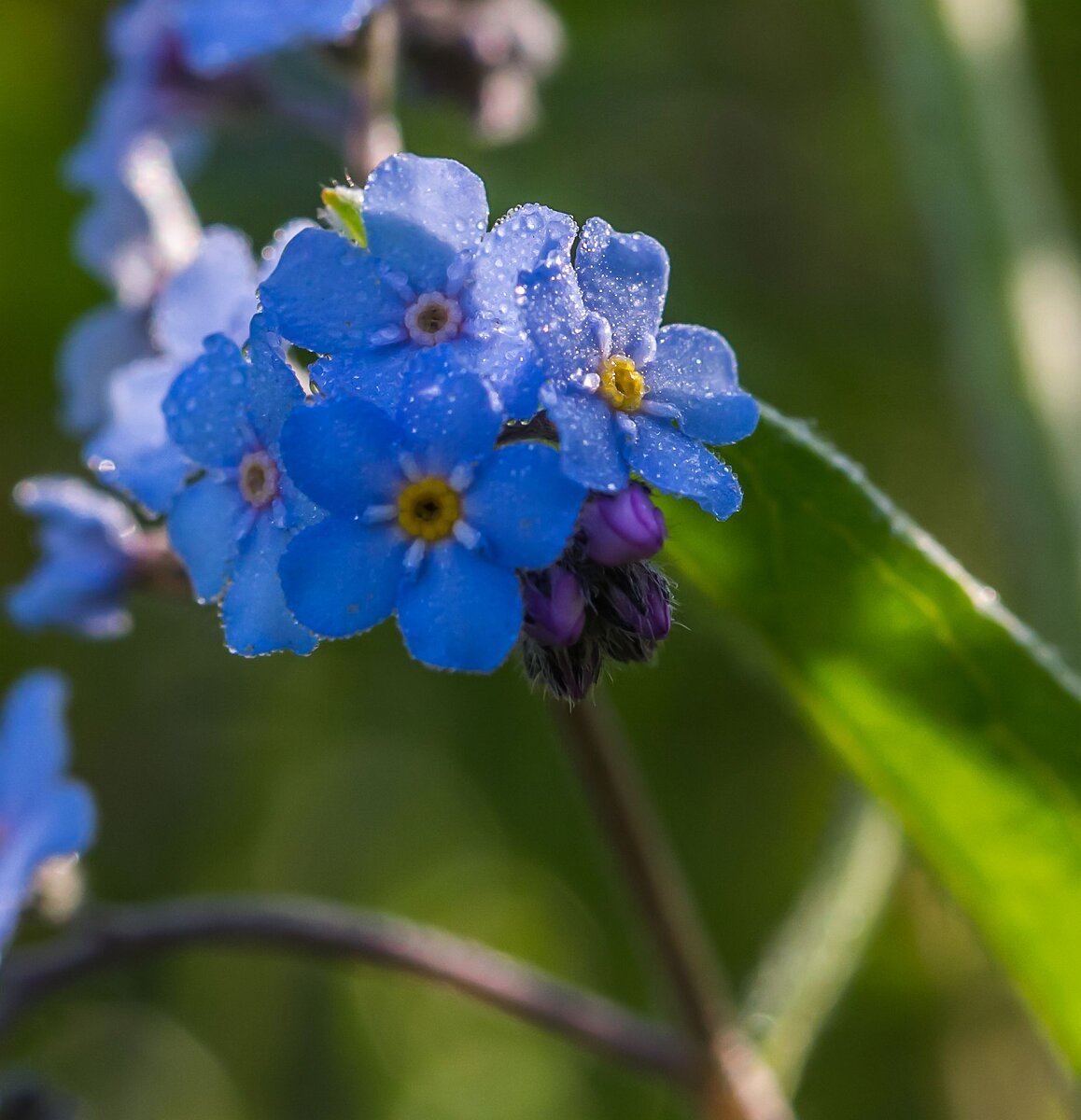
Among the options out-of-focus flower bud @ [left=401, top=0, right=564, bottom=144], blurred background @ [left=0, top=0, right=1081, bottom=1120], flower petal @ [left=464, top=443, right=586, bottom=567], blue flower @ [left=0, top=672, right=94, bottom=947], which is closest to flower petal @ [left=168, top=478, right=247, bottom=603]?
flower petal @ [left=464, top=443, right=586, bottom=567]

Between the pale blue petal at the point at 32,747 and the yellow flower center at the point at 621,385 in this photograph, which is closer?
the yellow flower center at the point at 621,385

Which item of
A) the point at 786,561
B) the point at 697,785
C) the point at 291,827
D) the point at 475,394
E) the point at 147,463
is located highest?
the point at 475,394

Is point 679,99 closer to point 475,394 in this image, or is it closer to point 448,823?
point 448,823

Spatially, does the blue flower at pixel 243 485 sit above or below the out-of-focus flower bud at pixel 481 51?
below

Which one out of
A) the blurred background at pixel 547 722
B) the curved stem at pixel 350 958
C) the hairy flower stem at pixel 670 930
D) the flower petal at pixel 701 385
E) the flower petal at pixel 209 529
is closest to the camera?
the flower petal at pixel 701 385

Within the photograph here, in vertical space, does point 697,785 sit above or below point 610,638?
below

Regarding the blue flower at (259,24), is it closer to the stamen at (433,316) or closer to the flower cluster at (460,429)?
the flower cluster at (460,429)

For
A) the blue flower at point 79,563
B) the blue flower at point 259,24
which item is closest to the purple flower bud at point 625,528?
the blue flower at point 259,24

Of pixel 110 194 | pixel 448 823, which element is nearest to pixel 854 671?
pixel 110 194
